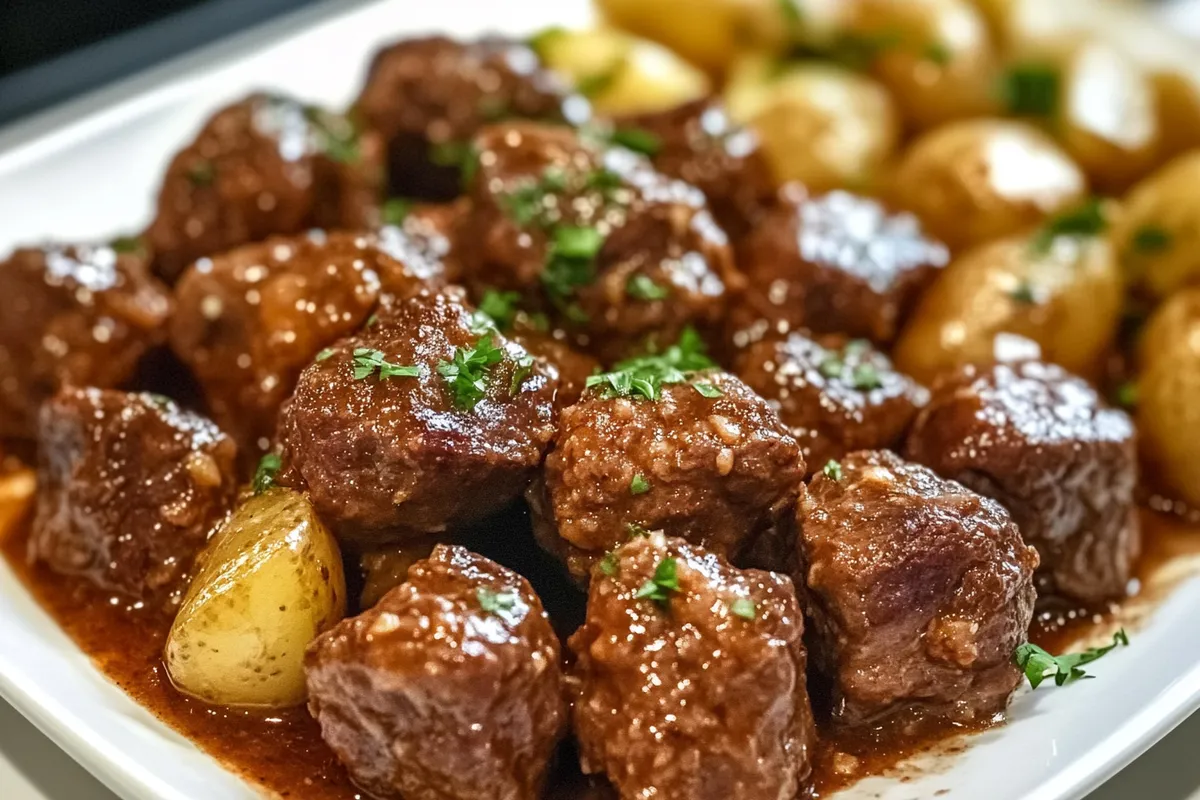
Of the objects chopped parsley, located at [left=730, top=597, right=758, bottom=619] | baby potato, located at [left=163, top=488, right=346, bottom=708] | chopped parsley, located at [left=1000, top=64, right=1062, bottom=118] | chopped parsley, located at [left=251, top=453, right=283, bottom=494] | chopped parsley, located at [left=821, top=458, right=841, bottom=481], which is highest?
chopped parsley, located at [left=1000, top=64, right=1062, bottom=118]

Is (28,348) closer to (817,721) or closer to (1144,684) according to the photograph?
(817,721)

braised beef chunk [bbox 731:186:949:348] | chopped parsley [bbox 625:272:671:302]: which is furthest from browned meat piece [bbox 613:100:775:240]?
Result: chopped parsley [bbox 625:272:671:302]

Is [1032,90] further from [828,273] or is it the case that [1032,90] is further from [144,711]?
[144,711]

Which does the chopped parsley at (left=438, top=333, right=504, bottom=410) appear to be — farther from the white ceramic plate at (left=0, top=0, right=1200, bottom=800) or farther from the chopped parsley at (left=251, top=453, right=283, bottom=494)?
the white ceramic plate at (left=0, top=0, right=1200, bottom=800)

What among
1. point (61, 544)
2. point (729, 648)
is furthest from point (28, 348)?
point (729, 648)

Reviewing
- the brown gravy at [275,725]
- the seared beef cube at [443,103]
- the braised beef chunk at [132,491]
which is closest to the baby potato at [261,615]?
the brown gravy at [275,725]
